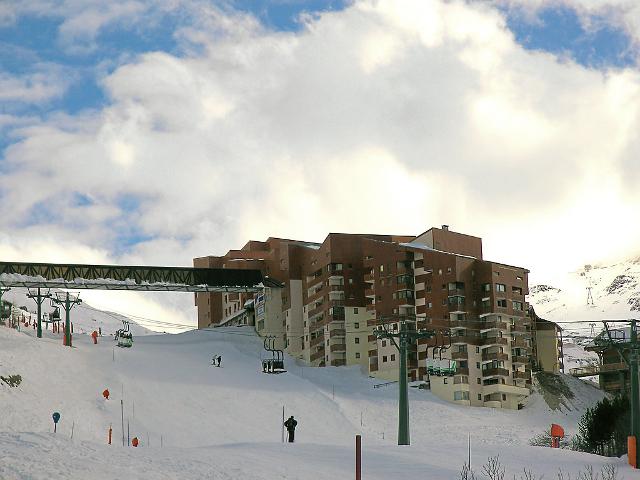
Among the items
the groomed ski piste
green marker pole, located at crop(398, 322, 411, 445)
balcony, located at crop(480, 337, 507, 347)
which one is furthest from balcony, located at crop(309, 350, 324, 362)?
green marker pole, located at crop(398, 322, 411, 445)

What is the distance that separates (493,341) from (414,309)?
393 inches

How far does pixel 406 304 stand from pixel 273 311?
21.0m

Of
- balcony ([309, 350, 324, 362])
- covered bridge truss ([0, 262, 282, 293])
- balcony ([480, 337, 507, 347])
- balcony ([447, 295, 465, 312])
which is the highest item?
covered bridge truss ([0, 262, 282, 293])

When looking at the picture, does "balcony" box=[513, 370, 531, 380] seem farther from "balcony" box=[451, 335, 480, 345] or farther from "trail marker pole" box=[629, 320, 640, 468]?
"trail marker pole" box=[629, 320, 640, 468]

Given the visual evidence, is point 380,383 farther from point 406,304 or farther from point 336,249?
point 336,249

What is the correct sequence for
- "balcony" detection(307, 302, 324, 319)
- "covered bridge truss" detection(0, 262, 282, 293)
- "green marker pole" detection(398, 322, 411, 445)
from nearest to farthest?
"green marker pole" detection(398, 322, 411, 445), "covered bridge truss" detection(0, 262, 282, 293), "balcony" detection(307, 302, 324, 319)

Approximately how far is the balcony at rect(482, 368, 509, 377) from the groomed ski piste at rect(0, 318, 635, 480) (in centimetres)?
488

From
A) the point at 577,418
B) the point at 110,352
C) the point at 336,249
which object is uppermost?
the point at 336,249

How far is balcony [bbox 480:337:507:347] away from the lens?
112375 millimetres

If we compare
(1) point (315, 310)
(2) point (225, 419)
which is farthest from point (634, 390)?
(1) point (315, 310)

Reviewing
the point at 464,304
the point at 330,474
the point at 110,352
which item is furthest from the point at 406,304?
the point at 330,474

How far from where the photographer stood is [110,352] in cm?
10262

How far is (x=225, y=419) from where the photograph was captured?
8212cm

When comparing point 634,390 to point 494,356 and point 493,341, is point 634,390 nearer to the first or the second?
point 494,356
